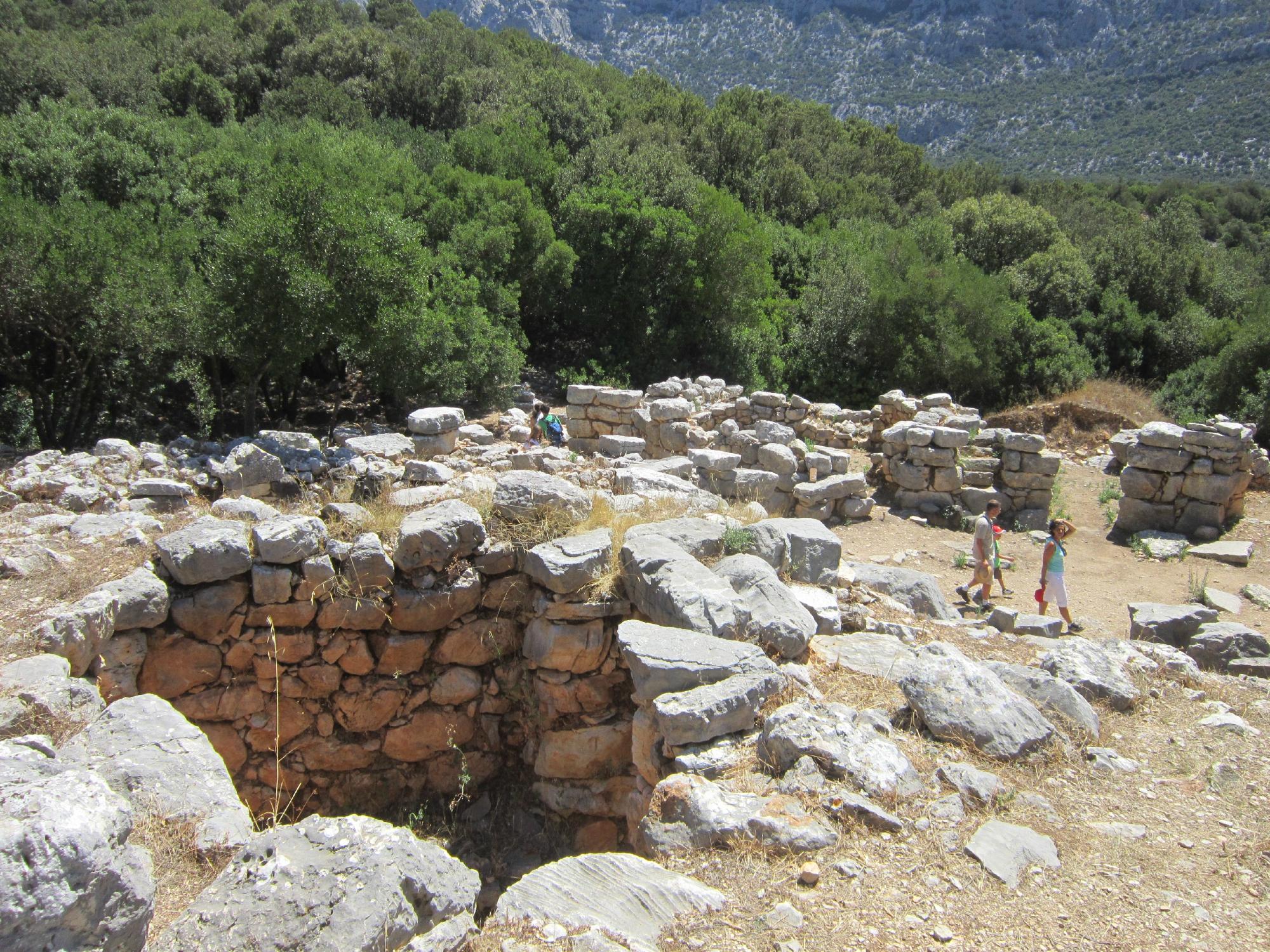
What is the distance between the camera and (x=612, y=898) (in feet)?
12.7

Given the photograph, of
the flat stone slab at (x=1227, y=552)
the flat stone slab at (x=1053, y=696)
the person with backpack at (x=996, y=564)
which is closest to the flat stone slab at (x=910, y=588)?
the person with backpack at (x=996, y=564)

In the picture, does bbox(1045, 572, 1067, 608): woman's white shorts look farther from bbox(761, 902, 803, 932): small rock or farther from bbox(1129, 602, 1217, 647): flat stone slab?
bbox(761, 902, 803, 932): small rock

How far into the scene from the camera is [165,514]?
8.17m

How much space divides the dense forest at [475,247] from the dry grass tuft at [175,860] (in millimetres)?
8238

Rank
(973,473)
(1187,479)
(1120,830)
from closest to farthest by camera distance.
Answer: (1120,830) → (1187,479) → (973,473)

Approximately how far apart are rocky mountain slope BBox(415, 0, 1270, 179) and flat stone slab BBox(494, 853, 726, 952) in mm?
59764

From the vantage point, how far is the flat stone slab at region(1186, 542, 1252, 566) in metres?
11.8

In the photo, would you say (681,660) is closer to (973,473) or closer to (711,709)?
(711,709)

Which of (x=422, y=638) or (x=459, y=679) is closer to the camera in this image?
(x=422, y=638)

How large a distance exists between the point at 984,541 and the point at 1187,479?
5.72 meters

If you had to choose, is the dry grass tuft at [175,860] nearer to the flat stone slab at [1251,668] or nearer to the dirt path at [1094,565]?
the flat stone slab at [1251,668]

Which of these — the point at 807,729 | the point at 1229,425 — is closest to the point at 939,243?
the point at 1229,425

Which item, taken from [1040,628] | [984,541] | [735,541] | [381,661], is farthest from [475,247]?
[1040,628]

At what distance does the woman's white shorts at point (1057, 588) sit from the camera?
8.91 meters
